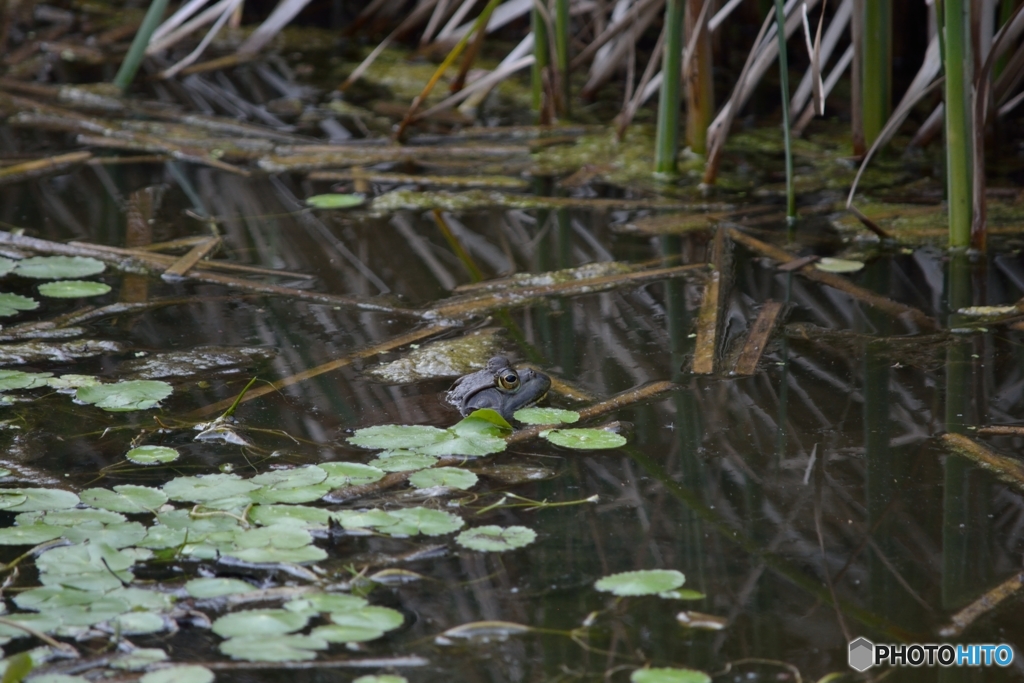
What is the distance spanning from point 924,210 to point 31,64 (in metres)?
5.58

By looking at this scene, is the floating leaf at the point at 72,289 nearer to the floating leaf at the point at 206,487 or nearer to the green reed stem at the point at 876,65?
the floating leaf at the point at 206,487

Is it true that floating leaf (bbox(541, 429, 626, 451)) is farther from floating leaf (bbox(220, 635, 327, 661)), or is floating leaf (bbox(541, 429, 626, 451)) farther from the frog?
floating leaf (bbox(220, 635, 327, 661))

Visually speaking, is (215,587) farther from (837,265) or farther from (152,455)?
(837,265)

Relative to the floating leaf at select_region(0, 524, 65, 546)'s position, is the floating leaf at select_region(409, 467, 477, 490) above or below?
below

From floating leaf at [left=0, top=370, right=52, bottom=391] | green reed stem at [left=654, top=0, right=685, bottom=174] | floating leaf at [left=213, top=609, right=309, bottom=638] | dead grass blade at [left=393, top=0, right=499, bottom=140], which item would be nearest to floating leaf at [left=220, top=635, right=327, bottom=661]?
floating leaf at [left=213, top=609, right=309, bottom=638]

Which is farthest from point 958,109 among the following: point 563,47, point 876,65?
point 563,47

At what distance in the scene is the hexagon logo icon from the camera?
177cm

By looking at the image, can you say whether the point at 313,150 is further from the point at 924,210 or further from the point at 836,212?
the point at 924,210

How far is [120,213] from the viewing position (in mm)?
4258

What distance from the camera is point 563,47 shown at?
194 inches

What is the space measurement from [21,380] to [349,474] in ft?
3.61

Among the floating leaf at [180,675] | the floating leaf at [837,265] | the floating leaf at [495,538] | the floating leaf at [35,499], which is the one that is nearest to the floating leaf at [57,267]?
the floating leaf at [35,499]

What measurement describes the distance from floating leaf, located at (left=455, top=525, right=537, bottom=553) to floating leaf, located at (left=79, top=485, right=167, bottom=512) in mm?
668

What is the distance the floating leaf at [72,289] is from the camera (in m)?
3.38
